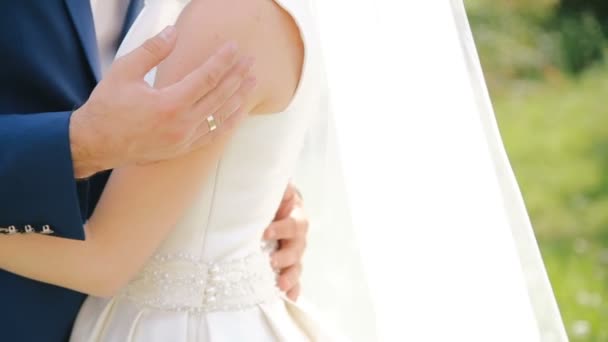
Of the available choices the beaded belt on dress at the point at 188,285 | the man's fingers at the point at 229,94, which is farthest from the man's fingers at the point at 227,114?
the beaded belt on dress at the point at 188,285

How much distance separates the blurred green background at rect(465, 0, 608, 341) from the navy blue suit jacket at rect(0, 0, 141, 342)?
3.56m

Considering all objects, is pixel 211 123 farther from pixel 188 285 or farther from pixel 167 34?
pixel 188 285

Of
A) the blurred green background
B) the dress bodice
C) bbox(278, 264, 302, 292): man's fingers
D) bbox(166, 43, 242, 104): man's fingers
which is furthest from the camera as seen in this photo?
the blurred green background

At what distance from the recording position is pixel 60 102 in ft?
5.46

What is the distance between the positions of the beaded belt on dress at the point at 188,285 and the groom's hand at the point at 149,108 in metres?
0.26

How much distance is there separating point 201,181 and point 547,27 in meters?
6.13

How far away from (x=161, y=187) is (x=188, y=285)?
199 millimetres

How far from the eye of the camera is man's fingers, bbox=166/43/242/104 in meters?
1.45

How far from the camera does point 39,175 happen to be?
1509 mm

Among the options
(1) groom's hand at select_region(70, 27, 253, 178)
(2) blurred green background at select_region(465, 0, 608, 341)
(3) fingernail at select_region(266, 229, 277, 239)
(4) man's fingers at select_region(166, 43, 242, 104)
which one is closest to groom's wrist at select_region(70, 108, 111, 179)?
(1) groom's hand at select_region(70, 27, 253, 178)

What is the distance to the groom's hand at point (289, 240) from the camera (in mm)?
1933

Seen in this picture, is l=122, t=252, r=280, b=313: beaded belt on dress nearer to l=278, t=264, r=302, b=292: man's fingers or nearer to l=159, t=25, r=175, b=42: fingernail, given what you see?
l=278, t=264, r=302, b=292: man's fingers

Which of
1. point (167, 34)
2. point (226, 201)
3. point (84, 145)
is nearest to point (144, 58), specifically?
point (167, 34)

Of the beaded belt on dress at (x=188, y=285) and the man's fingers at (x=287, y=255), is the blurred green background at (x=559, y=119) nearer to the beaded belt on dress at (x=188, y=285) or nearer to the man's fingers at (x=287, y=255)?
the man's fingers at (x=287, y=255)
